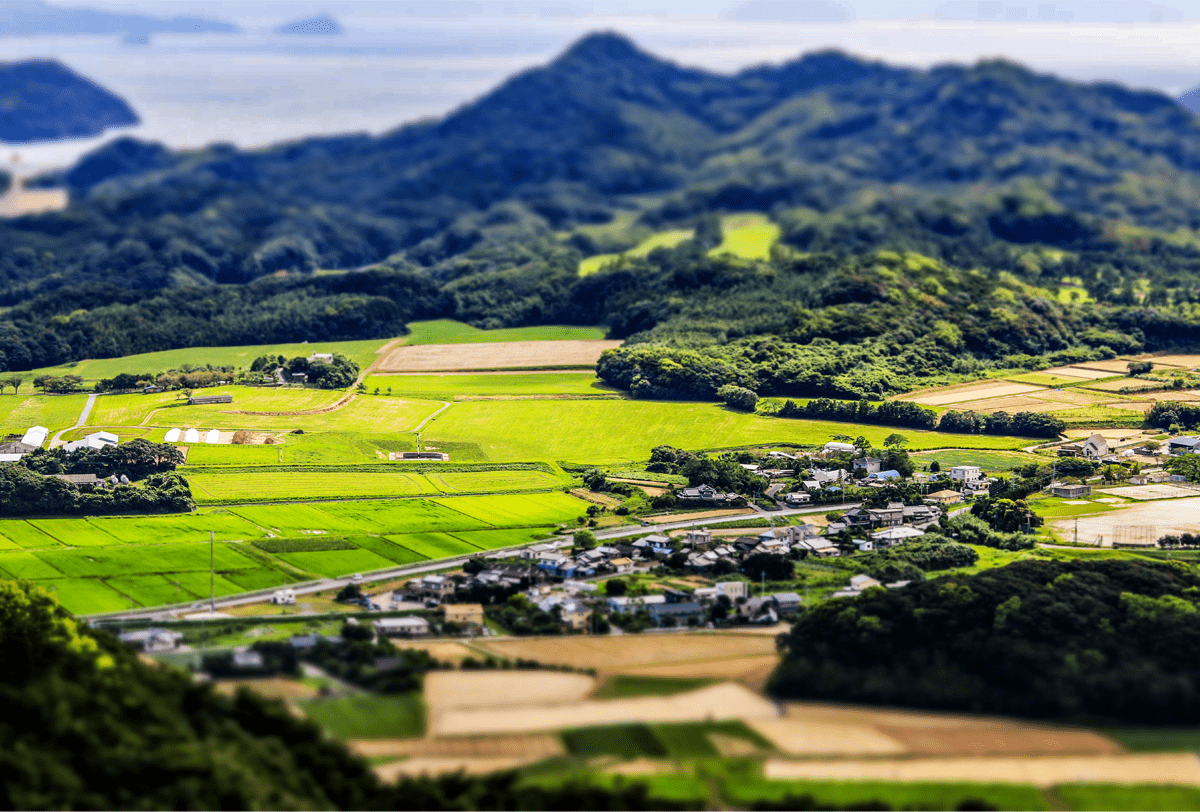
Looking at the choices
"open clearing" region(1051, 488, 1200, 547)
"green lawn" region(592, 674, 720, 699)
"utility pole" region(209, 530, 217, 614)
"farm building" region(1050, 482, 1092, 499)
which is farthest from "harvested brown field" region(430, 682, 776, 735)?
"farm building" region(1050, 482, 1092, 499)

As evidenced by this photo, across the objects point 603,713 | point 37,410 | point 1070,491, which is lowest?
point 603,713

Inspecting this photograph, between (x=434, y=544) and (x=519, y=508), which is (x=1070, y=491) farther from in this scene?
(x=434, y=544)

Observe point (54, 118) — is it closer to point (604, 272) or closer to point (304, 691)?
point (604, 272)

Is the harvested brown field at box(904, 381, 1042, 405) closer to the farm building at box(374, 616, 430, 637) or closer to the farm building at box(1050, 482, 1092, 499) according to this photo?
the farm building at box(1050, 482, 1092, 499)

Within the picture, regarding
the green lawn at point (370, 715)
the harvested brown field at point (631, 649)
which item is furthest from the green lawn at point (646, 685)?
the green lawn at point (370, 715)

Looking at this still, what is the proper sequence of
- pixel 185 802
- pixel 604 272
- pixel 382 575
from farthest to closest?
pixel 604 272 < pixel 382 575 < pixel 185 802

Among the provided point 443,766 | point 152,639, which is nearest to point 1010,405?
point 152,639

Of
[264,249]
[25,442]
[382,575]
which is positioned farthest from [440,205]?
[382,575]
